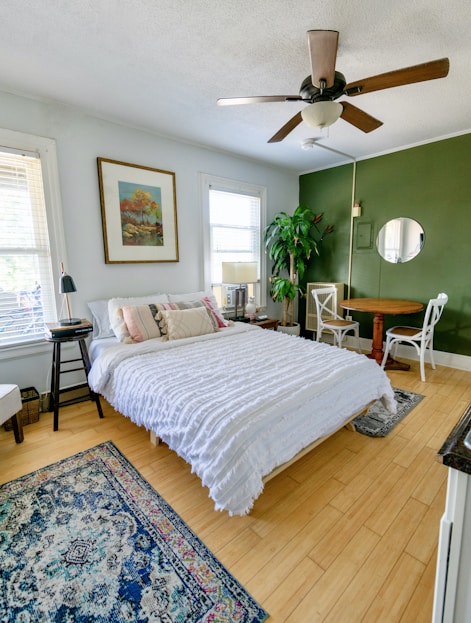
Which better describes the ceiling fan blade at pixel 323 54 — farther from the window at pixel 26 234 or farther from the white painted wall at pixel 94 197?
the window at pixel 26 234

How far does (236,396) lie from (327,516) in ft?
2.56

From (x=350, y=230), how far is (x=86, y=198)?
345 cm

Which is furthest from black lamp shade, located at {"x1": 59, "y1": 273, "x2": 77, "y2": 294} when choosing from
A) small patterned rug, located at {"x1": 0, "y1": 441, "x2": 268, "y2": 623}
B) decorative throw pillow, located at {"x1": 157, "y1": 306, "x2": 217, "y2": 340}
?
small patterned rug, located at {"x1": 0, "y1": 441, "x2": 268, "y2": 623}

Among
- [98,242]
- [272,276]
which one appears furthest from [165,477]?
[272,276]

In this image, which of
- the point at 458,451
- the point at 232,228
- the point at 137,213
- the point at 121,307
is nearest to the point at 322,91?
the point at 458,451

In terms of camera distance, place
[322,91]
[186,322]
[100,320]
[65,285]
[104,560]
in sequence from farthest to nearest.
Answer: [100,320] → [186,322] → [65,285] → [322,91] → [104,560]

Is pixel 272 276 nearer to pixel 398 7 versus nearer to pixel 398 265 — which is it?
pixel 398 265

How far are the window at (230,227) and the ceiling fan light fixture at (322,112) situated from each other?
6.77ft

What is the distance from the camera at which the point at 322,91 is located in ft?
5.90

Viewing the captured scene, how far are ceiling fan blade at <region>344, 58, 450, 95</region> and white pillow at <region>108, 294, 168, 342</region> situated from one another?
7.71ft

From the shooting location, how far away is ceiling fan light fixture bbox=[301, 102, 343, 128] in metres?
1.79

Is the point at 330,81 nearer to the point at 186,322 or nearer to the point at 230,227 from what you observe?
the point at 186,322

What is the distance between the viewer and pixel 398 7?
63.9 inches

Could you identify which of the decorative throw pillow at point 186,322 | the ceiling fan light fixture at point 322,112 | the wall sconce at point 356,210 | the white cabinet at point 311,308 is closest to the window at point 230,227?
the white cabinet at point 311,308
